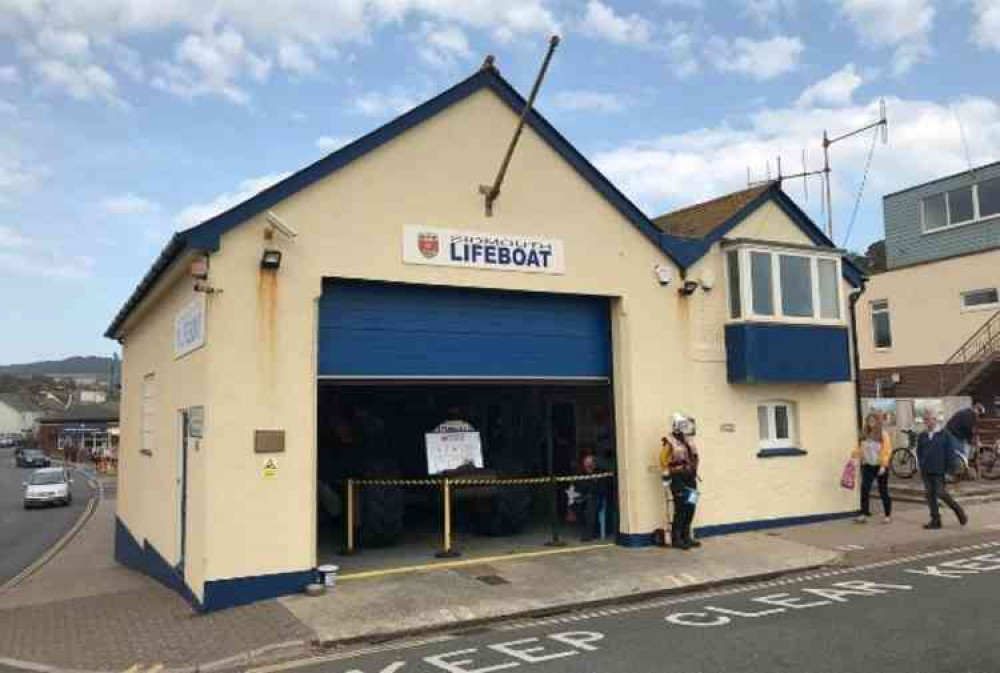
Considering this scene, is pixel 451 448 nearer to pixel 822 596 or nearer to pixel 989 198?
pixel 822 596

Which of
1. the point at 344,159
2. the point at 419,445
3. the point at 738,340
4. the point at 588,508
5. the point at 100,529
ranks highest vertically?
the point at 344,159

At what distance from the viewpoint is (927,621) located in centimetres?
735

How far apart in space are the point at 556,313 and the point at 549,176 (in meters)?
1.98

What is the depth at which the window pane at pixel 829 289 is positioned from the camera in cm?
1355

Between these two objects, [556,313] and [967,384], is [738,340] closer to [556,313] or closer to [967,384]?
[556,313]

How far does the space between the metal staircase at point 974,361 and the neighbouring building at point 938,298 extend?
27 millimetres

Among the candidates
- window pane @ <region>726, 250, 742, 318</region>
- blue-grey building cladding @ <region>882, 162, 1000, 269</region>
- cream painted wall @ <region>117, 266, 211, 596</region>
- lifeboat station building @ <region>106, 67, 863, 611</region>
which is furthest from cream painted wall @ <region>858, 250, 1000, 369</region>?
cream painted wall @ <region>117, 266, 211, 596</region>

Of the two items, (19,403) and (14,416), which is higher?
(19,403)

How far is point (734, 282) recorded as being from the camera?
505 inches

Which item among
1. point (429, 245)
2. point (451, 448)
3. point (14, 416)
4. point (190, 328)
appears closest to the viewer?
point (190, 328)

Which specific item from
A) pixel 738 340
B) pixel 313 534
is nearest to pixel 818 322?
pixel 738 340

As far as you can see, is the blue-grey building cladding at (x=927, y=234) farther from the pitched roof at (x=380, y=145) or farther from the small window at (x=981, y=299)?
the pitched roof at (x=380, y=145)

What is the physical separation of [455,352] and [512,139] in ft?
9.74

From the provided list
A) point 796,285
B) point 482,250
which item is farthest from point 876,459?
point 482,250
